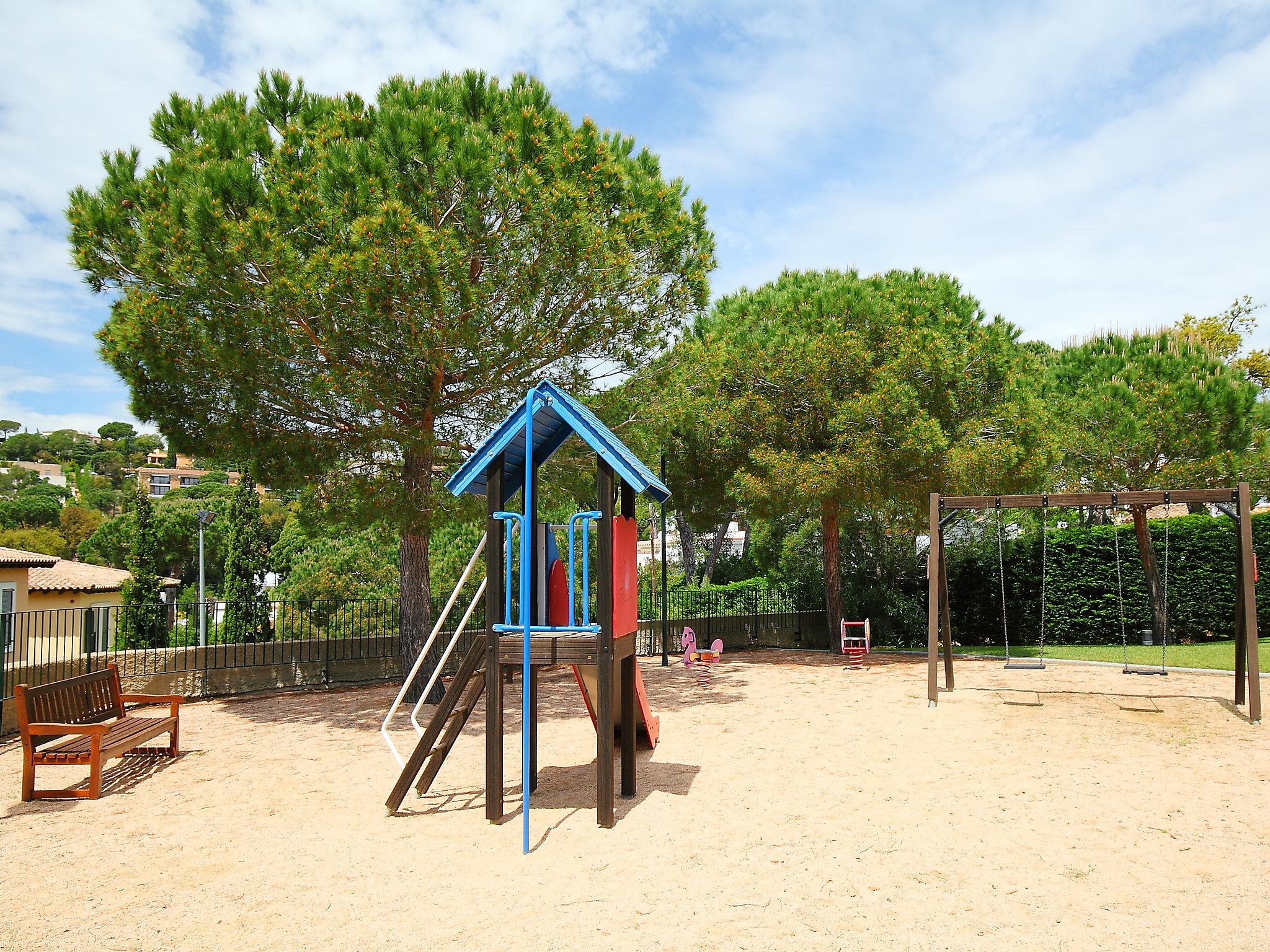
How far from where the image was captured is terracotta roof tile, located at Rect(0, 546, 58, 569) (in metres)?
26.5

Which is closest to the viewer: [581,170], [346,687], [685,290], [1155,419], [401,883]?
[401,883]

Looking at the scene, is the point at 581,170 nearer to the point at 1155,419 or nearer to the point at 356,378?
the point at 356,378

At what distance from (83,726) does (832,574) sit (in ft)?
48.8

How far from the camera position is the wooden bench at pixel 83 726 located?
23.2 ft

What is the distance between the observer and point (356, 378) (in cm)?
989

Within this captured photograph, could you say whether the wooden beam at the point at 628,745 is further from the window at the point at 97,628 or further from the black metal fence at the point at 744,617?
the black metal fence at the point at 744,617

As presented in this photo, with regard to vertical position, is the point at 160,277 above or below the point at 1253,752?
above

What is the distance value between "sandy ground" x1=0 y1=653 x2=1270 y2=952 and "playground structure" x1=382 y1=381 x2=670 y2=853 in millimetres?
432

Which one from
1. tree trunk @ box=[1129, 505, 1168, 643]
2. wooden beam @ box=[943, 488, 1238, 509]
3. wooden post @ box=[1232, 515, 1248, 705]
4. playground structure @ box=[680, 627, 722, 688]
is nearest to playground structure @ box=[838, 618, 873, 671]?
playground structure @ box=[680, 627, 722, 688]

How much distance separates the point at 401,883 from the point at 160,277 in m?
7.82

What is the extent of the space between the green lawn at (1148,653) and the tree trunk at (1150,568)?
67cm

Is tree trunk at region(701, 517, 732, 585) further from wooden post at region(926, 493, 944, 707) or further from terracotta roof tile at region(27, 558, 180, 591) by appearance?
terracotta roof tile at region(27, 558, 180, 591)

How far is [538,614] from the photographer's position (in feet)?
21.5

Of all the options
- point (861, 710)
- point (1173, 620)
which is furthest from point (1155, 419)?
point (861, 710)
